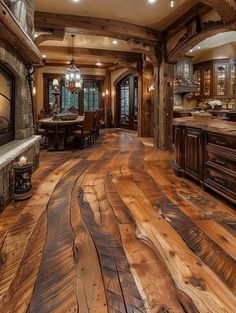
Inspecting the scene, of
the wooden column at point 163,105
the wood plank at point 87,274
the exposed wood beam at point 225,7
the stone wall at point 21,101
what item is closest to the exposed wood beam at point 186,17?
the wooden column at point 163,105

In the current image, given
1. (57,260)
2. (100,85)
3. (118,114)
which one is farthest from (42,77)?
(57,260)

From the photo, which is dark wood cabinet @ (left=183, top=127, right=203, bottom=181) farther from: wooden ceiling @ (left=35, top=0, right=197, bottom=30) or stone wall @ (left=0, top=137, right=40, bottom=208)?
wooden ceiling @ (left=35, top=0, right=197, bottom=30)

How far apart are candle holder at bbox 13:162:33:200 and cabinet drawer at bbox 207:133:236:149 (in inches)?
90.2

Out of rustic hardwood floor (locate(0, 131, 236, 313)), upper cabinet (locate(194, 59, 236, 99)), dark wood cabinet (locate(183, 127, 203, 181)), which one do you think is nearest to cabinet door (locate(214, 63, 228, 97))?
upper cabinet (locate(194, 59, 236, 99))

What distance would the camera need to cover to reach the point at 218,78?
9500mm

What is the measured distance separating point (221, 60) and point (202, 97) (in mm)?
1421

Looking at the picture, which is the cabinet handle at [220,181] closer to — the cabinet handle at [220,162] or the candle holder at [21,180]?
the cabinet handle at [220,162]

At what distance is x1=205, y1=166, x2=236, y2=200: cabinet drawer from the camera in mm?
2910

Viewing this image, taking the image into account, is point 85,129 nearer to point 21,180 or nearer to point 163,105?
point 163,105

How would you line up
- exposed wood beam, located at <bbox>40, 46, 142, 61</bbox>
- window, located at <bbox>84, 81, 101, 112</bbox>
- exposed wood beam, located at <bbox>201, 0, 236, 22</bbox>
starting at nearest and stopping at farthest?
exposed wood beam, located at <bbox>201, 0, 236, 22</bbox> < exposed wood beam, located at <bbox>40, 46, 142, 61</bbox> < window, located at <bbox>84, 81, 101, 112</bbox>

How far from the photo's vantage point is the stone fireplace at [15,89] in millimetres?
2855

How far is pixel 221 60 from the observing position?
368 inches

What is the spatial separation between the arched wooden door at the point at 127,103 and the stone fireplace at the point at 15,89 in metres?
8.10

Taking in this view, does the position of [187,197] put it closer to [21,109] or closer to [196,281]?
[196,281]
